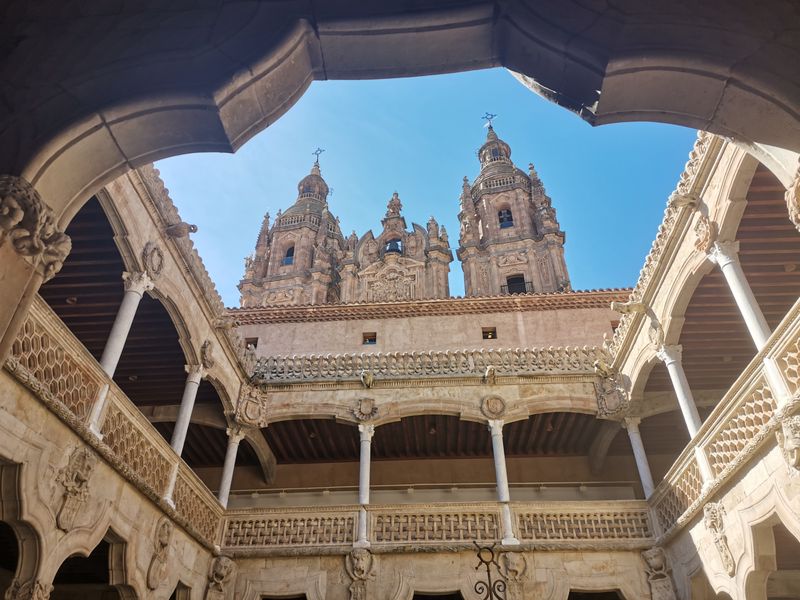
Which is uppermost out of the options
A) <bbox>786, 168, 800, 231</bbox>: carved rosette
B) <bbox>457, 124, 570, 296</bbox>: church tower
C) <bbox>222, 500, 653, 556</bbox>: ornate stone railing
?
<bbox>457, 124, 570, 296</bbox>: church tower

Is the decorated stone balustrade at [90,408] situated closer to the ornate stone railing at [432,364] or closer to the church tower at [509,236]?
the ornate stone railing at [432,364]

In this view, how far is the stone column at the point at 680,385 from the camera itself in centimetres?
1006

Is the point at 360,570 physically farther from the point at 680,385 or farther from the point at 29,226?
the point at 29,226

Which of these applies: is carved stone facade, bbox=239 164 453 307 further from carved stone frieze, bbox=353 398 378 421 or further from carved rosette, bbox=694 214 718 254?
carved rosette, bbox=694 214 718 254

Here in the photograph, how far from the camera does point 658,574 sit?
414 inches

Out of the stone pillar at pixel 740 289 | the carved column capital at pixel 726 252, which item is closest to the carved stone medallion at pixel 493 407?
the stone pillar at pixel 740 289

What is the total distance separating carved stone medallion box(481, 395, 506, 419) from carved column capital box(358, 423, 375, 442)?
2.73 meters

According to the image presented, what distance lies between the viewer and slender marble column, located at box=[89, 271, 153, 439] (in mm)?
8141

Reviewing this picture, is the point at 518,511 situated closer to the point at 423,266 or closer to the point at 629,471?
the point at 629,471

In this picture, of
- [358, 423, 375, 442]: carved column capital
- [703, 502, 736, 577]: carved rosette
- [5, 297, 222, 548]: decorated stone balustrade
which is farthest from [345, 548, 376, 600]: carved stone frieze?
[703, 502, 736, 577]: carved rosette

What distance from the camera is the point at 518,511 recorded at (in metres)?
11.6

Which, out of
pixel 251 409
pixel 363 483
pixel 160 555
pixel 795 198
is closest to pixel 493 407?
pixel 363 483

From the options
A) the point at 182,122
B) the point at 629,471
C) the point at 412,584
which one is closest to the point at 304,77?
the point at 182,122

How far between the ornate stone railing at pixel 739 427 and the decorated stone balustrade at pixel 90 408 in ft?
28.9
